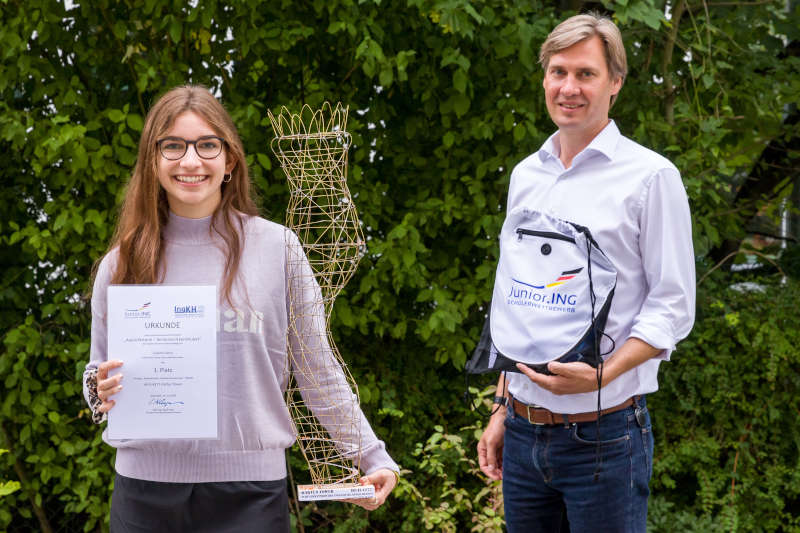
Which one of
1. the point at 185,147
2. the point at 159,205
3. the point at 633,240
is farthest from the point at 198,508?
the point at 633,240

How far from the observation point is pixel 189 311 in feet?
6.11

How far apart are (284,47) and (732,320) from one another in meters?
2.70

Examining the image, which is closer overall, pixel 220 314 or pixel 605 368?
pixel 220 314

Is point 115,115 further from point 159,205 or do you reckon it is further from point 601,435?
point 601,435

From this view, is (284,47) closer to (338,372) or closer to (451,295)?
(451,295)

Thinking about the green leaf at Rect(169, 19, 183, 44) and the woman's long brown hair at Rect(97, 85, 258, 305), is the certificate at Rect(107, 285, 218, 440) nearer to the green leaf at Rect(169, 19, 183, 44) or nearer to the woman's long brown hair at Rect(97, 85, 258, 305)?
the woman's long brown hair at Rect(97, 85, 258, 305)

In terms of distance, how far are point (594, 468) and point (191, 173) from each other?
1.23 meters

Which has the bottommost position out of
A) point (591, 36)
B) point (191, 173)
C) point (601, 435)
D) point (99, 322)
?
point (601, 435)

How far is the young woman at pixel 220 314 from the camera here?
A: 191 cm

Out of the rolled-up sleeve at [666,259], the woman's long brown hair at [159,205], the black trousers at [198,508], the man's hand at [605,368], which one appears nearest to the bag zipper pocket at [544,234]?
the rolled-up sleeve at [666,259]

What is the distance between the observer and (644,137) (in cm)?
391

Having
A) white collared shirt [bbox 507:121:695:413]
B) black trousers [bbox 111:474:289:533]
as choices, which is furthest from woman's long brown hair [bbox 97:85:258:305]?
white collared shirt [bbox 507:121:695:413]

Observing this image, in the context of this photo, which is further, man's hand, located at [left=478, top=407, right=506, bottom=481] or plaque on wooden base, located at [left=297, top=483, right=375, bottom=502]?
man's hand, located at [left=478, top=407, right=506, bottom=481]

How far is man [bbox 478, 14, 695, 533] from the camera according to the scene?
2.07 m
